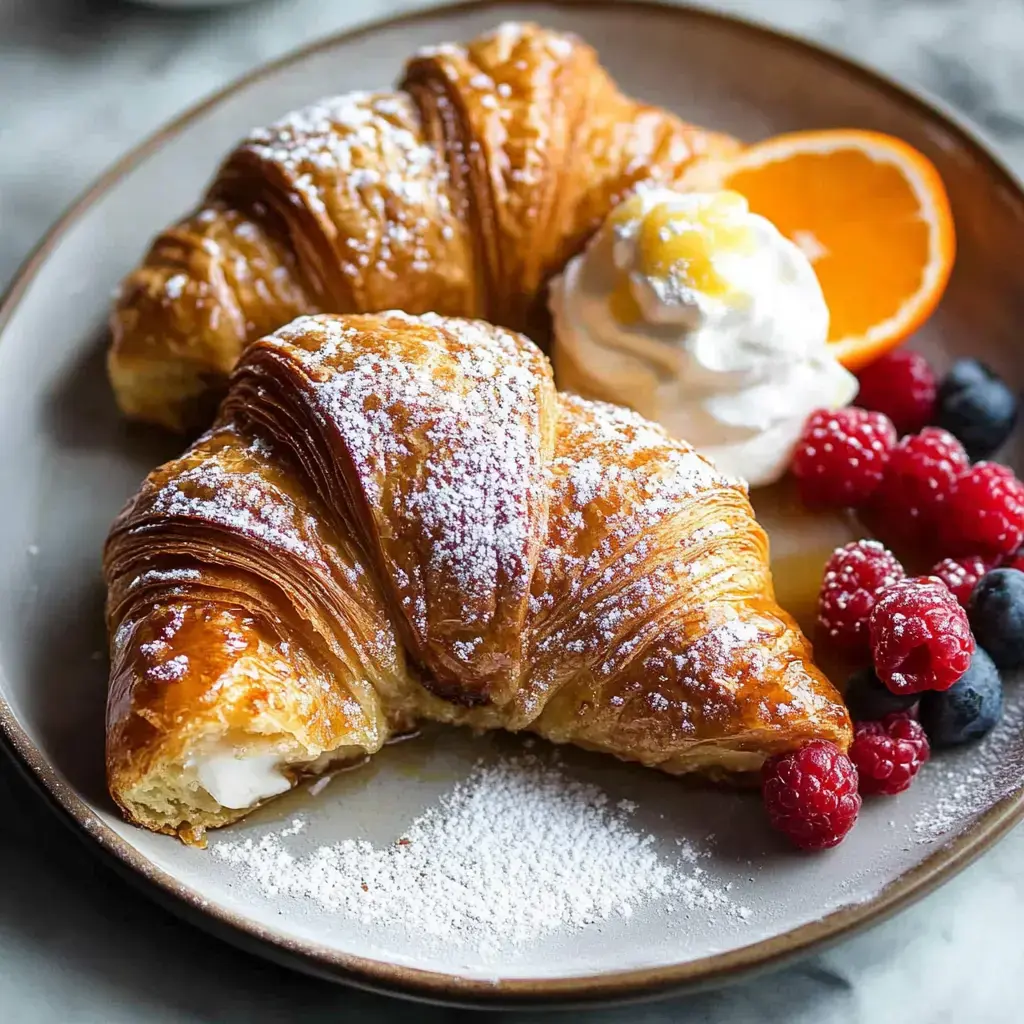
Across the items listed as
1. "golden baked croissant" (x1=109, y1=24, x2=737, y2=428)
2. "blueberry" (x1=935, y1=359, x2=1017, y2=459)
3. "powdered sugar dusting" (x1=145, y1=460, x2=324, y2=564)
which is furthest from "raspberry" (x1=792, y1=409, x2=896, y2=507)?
"powdered sugar dusting" (x1=145, y1=460, x2=324, y2=564)

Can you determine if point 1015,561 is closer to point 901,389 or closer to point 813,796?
point 901,389

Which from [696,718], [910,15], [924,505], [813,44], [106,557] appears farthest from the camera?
[910,15]

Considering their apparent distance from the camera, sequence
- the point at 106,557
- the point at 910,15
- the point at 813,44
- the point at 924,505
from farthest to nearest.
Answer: the point at 910,15, the point at 813,44, the point at 924,505, the point at 106,557

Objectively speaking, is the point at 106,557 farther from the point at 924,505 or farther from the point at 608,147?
the point at 924,505

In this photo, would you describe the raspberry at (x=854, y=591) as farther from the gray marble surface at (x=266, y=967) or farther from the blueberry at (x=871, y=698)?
the gray marble surface at (x=266, y=967)

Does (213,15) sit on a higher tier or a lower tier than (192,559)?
higher

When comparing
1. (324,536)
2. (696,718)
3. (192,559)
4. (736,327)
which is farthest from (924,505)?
(192,559)

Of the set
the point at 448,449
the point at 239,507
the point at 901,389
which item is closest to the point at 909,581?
the point at 901,389

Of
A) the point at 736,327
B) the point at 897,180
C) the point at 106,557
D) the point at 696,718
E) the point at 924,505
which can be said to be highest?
the point at 897,180
